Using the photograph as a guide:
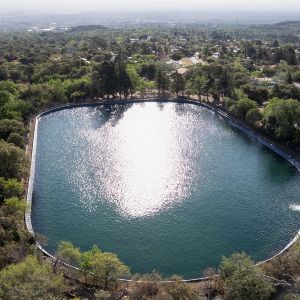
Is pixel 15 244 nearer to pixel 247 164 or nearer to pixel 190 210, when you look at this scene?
pixel 190 210

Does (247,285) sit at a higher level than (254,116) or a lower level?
lower

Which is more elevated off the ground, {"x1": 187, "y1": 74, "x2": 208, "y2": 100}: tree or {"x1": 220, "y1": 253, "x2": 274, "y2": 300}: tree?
{"x1": 187, "y1": 74, "x2": 208, "y2": 100}: tree

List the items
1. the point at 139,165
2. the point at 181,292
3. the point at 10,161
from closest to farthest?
the point at 181,292, the point at 10,161, the point at 139,165

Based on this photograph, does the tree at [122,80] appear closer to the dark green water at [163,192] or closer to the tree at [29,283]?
the dark green water at [163,192]

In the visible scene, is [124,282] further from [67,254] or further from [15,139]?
[15,139]

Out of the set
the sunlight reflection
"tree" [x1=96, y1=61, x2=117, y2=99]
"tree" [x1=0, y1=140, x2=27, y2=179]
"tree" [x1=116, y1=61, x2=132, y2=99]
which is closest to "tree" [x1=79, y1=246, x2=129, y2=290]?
the sunlight reflection

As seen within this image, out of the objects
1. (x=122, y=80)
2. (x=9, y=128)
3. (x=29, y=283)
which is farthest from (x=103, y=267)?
(x=122, y=80)

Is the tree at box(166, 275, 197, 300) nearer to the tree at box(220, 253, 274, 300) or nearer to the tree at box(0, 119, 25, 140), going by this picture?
the tree at box(220, 253, 274, 300)
